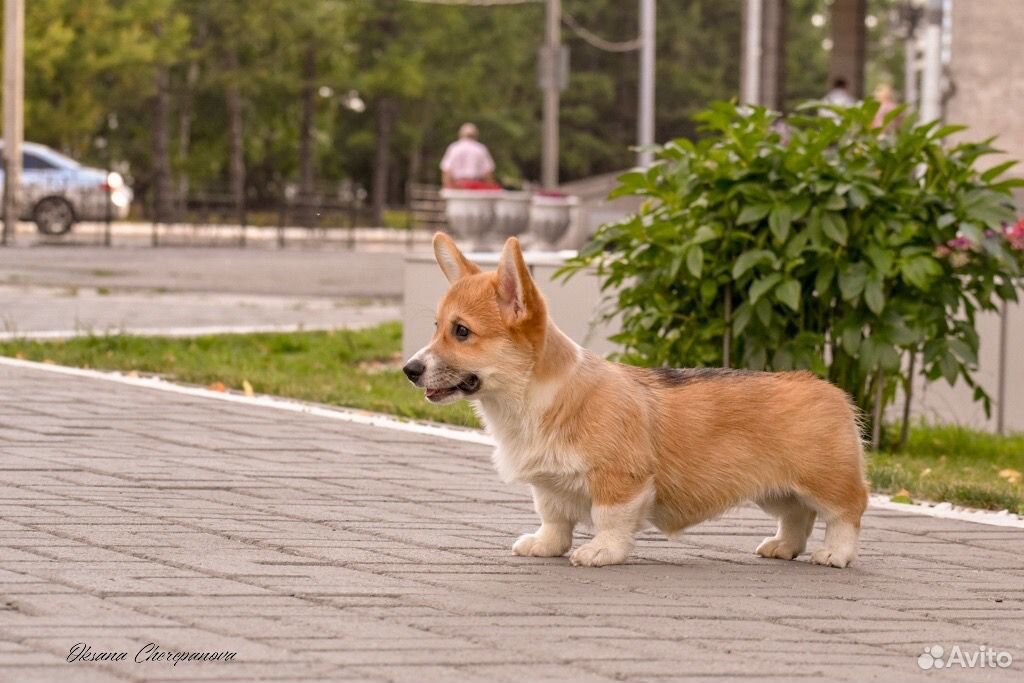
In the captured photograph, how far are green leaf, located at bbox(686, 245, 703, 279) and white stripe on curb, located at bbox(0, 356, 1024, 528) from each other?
119 cm

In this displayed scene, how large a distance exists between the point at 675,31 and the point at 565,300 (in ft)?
236

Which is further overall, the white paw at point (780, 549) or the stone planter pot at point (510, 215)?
the stone planter pot at point (510, 215)

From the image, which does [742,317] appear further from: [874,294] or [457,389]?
[457,389]

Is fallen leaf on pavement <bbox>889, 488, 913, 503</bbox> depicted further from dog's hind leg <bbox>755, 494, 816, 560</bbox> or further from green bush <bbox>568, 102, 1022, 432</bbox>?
dog's hind leg <bbox>755, 494, 816, 560</bbox>

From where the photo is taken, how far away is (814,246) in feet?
29.4

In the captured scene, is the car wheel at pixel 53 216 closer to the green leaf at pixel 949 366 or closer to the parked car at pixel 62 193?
the parked car at pixel 62 193

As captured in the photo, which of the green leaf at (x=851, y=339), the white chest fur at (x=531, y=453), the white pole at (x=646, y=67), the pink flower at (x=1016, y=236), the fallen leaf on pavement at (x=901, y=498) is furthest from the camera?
the white pole at (x=646, y=67)

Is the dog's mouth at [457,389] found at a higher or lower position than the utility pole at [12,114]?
lower

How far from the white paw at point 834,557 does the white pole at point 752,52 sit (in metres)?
25.4

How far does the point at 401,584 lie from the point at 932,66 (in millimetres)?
12379

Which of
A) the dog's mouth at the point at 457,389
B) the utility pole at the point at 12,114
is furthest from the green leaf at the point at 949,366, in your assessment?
the utility pole at the point at 12,114

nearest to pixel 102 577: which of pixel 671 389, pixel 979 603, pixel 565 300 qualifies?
pixel 671 389

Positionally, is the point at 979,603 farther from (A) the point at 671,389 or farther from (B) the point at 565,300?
(B) the point at 565,300
